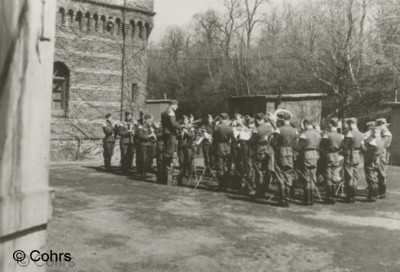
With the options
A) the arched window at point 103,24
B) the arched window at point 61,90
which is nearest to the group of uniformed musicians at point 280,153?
the arched window at point 61,90

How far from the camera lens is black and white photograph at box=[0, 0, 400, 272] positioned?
1.42 meters

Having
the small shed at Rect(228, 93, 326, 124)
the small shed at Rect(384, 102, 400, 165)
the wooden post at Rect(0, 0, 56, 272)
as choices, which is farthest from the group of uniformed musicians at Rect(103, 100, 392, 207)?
the small shed at Rect(228, 93, 326, 124)

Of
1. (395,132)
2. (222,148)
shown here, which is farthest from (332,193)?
(395,132)

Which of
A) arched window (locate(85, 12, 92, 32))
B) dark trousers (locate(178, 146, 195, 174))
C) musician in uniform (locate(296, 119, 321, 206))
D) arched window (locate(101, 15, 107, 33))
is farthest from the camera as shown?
arched window (locate(101, 15, 107, 33))

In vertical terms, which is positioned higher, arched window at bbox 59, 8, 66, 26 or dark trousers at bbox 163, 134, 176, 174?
arched window at bbox 59, 8, 66, 26

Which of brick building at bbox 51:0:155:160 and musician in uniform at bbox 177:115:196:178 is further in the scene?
brick building at bbox 51:0:155:160

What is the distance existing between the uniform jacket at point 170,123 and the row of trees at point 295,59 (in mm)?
12722

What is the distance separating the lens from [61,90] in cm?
2170

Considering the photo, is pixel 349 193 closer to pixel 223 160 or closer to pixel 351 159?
pixel 351 159

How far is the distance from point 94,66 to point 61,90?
2.03 m

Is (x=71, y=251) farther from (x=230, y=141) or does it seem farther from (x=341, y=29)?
(x=341, y=29)

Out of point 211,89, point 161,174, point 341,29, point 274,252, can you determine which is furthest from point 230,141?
point 211,89

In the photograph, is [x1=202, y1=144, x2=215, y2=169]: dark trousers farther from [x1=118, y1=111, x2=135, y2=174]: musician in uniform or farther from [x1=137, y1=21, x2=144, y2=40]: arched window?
[x1=137, y1=21, x2=144, y2=40]: arched window

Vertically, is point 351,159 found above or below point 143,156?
above
